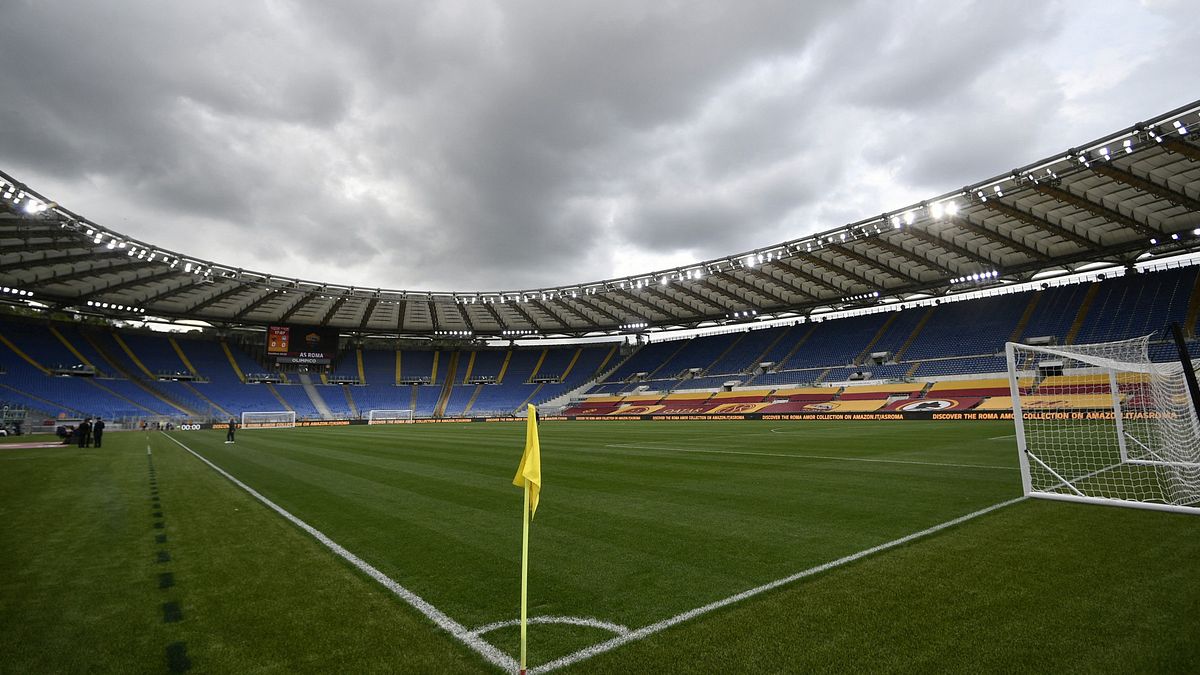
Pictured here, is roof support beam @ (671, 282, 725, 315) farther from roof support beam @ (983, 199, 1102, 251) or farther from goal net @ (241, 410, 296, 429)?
goal net @ (241, 410, 296, 429)

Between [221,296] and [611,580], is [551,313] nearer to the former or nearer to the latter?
[221,296]

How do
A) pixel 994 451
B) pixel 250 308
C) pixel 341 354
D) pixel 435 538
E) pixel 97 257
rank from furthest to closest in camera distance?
1. pixel 341 354
2. pixel 250 308
3. pixel 97 257
4. pixel 994 451
5. pixel 435 538

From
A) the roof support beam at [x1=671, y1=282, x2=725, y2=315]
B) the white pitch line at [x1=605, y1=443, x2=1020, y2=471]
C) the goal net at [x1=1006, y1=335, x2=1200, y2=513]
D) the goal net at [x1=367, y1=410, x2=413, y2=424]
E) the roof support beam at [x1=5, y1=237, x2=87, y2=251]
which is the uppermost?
the roof support beam at [x1=5, y1=237, x2=87, y2=251]

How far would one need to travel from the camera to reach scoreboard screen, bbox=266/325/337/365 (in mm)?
47875

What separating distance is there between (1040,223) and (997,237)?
244 centimetres

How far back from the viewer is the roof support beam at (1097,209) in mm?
24908

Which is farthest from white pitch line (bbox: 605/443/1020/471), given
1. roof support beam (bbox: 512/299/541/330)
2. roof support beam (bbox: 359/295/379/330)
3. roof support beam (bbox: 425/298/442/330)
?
roof support beam (bbox: 425/298/442/330)

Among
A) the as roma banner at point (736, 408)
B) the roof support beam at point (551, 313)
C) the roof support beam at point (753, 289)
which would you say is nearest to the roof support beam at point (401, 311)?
the roof support beam at point (551, 313)

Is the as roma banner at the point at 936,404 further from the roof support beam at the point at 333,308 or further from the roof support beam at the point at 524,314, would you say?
the roof support beam at the point at 333,308

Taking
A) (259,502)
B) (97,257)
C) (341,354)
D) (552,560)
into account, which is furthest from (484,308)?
(552,560)

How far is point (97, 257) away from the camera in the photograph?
3200 centimetres

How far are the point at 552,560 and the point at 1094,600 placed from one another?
14.4ft

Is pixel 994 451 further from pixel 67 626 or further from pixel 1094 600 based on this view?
pixel 67 626

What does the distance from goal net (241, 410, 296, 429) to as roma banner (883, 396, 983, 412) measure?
47.0 m
